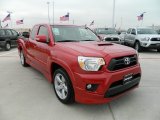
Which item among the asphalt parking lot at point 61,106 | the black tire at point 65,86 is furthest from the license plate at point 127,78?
the black tire at point 65,86

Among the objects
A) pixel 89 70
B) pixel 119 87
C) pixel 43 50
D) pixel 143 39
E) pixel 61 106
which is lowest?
pixel 61 106

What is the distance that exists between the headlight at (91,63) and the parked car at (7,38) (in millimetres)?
11460

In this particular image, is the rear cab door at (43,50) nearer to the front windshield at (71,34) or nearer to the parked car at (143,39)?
the front windshield at (71,34)

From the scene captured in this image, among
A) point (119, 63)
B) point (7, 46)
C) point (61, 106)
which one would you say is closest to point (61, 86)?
point (61, 106)

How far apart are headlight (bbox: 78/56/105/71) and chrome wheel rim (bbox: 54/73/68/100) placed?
2.29ft

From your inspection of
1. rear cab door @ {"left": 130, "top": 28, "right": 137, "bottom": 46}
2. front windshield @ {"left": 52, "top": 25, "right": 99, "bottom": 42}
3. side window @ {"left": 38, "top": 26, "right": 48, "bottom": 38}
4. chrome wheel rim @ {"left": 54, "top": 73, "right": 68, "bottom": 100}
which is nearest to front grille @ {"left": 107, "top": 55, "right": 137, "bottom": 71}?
chrome wheel rim @ {"left": 54, "top": 73, "right": 68, "bottom": 100}

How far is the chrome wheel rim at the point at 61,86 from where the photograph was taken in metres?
4.03

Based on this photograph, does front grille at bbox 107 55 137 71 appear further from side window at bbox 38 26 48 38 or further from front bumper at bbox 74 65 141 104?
side window at bbox 38 26 48 38

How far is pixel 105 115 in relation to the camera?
3.65m

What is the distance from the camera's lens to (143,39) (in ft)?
41.1

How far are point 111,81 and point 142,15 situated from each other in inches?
1127

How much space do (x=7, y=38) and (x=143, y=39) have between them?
31.2 ft

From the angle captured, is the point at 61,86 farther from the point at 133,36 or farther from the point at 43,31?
the point at 133,36

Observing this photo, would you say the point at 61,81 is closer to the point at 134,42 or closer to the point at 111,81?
the point at 111,81
